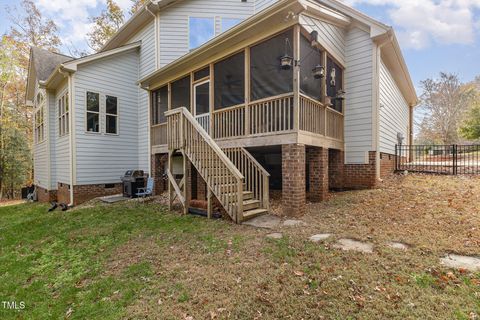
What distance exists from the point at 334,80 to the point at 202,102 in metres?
4.76

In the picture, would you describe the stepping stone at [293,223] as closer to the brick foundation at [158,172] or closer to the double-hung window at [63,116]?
the brick foundation at [158,172]

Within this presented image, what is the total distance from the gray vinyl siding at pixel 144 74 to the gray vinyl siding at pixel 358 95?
8324mm

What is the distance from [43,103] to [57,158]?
329cm

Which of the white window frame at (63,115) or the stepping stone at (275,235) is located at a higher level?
the white window frame at (63,115)

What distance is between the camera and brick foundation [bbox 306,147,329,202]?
23.0 feet

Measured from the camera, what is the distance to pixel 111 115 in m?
11.5

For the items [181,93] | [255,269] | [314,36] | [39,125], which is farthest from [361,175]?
[39,125]

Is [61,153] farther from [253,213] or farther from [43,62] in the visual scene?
[253,213]

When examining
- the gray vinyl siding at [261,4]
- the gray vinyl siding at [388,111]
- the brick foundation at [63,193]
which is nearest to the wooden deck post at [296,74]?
the gray vinyl siding at [388,111]

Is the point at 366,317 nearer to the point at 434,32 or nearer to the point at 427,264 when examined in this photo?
the point at 427,264

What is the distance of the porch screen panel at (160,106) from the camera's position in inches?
429

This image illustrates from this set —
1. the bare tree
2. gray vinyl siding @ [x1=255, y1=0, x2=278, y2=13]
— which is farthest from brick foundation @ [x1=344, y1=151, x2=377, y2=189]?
the bare tree

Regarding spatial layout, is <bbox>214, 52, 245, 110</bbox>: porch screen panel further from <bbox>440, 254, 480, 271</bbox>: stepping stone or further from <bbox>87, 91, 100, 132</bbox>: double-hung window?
<bbox>440, 254, 480, 271</bbox>: stepping stone

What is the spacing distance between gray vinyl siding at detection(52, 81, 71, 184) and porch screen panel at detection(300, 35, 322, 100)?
394 inches
